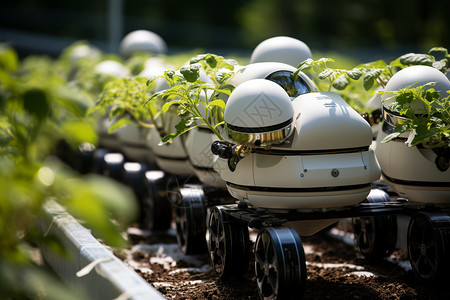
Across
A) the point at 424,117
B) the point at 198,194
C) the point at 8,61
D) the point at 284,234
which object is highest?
the point at 8,61

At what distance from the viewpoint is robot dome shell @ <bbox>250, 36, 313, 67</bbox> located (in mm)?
4820

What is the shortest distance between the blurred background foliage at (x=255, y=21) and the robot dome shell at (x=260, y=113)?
13.6 metres

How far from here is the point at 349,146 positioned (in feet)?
12.8

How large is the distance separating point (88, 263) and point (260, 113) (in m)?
1.27

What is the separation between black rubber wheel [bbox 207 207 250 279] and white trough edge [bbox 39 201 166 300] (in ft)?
2.76

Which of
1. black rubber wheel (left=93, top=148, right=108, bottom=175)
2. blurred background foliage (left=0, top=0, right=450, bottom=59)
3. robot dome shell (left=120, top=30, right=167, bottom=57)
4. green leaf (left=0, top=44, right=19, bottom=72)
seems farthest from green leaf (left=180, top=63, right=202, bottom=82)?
blurred background foliage (left=0, top=0, right=450, bottom=59)

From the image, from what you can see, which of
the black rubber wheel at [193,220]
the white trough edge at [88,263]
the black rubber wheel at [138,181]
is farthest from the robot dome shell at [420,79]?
the black rubber wheel at [138,181]

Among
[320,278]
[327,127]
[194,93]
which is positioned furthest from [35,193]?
[320,278]

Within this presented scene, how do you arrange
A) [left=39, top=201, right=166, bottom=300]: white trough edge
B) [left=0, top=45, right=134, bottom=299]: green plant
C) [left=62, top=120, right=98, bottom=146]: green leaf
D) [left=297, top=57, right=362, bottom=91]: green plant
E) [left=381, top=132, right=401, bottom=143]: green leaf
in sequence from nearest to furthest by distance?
[left=0, top=45, right=134, bottom=299]: green plant, [left=62, top=120, right=98, bottom=146]: green leaf, [left=39, top=201, right=166, bottom=300]: white trough edge, [left=381, top=132, right=401, bottom=143]: green leaf, [left=297, top=57, right=362, bottom=91]: green plant

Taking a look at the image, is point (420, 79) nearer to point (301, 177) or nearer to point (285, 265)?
point (301, 177)

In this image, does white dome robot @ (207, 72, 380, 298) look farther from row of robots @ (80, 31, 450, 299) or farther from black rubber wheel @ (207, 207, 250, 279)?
black rubber wheel @ (207, 207, 250, 279)

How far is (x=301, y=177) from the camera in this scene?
3811 mm

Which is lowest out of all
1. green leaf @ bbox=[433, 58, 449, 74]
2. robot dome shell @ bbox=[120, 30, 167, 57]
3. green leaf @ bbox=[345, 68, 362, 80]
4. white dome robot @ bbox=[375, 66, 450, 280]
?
white dome robot @ bbox=[375, 66, 450, 280]

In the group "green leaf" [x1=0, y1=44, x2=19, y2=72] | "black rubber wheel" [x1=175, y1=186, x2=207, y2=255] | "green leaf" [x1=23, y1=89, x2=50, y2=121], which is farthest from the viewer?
"black rubber wheel" [x1=175, y1=186, x2=207, y2=255]
